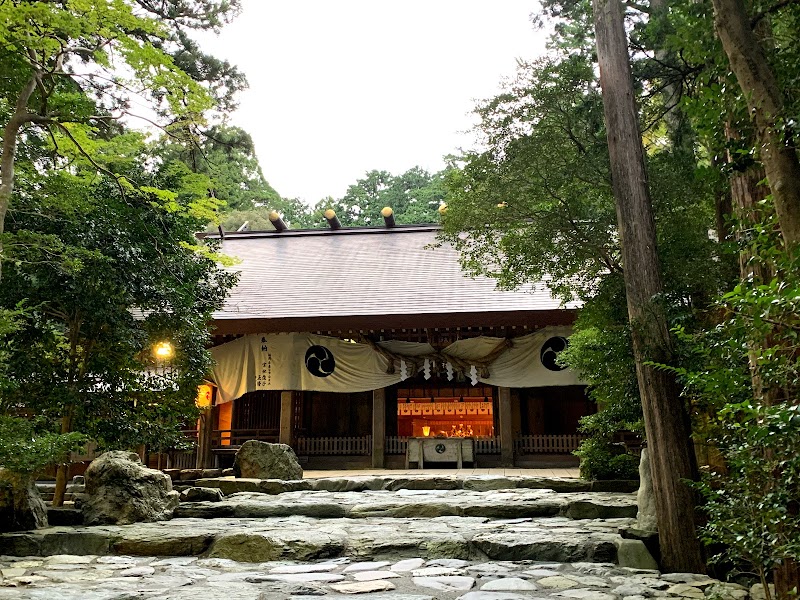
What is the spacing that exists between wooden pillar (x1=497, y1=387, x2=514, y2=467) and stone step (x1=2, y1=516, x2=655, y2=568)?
19.4 ft

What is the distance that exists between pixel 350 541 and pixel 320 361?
25.5ft

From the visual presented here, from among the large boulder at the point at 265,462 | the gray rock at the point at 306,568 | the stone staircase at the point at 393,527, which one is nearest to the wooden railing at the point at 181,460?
the large boulder at the point at 265,462

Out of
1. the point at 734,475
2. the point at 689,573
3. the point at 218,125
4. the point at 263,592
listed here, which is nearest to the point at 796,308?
the point at 734,475

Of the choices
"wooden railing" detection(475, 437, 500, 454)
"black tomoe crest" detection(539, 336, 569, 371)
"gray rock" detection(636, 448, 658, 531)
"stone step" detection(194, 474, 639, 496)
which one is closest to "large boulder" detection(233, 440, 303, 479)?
"stone step" detection(194, 474, 639, 496)

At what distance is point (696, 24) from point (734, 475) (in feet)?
8.94

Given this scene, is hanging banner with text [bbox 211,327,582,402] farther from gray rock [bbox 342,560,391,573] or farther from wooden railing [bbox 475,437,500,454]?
gray rock [bbox 342,560,391,573]

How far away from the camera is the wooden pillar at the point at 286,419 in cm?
1262

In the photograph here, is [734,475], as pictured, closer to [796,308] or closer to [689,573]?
[689,573]

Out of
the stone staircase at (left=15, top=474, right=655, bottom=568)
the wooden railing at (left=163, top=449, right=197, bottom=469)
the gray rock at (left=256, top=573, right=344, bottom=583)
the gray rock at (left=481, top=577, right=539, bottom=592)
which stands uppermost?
the wooden railing at (left=163, top=449, right=197, bottom=469)

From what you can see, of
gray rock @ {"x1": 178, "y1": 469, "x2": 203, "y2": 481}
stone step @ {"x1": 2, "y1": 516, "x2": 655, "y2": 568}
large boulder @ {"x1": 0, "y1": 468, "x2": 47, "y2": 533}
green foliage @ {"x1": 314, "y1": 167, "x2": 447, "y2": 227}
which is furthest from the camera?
green foliage @ {"x1": 314, "y1": 167, "x2": 447, "y2": 227}

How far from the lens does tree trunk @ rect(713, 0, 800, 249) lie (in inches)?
101

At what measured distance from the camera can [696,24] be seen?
135 inches

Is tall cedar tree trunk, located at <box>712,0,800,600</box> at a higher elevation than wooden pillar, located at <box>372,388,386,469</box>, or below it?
higher

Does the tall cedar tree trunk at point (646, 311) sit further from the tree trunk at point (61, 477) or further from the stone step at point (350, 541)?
the tree trunk at point (61, 477)
